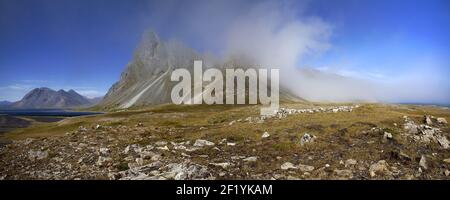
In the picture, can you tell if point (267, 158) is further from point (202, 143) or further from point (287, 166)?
point (202, 143)

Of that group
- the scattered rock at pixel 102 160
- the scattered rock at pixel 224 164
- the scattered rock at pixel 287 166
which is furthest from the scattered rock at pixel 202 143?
the scattered rock at pixel 287 166

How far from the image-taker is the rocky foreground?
18.4 m

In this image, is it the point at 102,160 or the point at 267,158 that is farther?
the point at 102,160

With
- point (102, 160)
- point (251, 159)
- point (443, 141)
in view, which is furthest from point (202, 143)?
point (443, 141)

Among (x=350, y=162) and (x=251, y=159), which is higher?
(x=350, y=162)

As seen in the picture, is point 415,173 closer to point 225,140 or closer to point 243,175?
point 243,175

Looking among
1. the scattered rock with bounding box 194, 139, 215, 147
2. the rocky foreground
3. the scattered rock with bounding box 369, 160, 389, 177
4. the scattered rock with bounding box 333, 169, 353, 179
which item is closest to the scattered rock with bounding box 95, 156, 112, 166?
the rocky foreground

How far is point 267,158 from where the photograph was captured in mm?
21828

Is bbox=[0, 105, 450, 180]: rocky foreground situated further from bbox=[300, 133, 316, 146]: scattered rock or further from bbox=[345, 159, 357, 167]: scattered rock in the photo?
bbox=[300, 133, 316, 146]: scattered rock

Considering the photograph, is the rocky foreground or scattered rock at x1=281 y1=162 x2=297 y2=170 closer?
the rocky foreground

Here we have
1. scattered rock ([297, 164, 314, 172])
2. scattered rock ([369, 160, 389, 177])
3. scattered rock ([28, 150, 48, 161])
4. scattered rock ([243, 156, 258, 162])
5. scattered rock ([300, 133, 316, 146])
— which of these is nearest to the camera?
scattered rock ([369, 160, 389, 177])

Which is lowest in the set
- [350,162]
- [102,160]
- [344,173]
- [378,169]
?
[102,160]

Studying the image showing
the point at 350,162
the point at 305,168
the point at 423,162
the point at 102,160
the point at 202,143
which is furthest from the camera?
the point at 202,143
